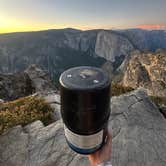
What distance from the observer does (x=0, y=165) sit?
780 cm

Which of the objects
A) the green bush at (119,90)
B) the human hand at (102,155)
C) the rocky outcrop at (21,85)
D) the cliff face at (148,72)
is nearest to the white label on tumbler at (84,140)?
the human hand at (102,155)

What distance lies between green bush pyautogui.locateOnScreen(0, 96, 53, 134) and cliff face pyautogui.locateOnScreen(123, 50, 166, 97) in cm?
10310

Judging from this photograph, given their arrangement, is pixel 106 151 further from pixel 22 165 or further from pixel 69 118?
pixel 22 165

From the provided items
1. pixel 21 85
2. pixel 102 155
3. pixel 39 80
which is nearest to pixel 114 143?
pixel 102 155

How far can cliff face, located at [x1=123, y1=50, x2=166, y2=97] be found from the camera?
118m

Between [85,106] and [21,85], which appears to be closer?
[85,106]

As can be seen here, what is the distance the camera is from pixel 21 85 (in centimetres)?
2316

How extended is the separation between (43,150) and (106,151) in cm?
510

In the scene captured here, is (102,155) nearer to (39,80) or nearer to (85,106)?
(85,106)

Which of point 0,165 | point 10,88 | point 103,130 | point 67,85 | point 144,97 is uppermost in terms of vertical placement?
point 67,85

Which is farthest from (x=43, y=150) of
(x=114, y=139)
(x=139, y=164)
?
(x=139, y=164)

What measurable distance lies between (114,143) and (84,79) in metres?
5.84

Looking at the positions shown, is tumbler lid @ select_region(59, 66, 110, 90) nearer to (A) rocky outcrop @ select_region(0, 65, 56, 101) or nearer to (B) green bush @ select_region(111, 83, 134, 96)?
(B) green bush @ select_region(111, 83, 134, 96)

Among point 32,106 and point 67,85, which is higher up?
point 67,85
